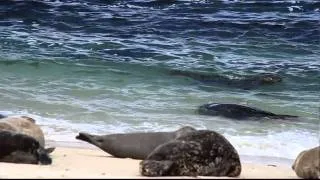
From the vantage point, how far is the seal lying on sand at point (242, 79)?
9.20 meters

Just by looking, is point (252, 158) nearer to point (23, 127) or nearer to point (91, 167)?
point (91, 167)

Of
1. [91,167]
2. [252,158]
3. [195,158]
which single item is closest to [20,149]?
[91,167]

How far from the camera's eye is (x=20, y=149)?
424 cm

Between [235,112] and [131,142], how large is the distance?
7.70 ft

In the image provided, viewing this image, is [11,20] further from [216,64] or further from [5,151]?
[5,151]

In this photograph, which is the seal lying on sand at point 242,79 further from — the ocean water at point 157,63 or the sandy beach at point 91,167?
the sandy beach at point 91,167

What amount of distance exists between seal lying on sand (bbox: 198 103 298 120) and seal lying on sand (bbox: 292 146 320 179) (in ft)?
9.05

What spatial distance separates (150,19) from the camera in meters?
15.2

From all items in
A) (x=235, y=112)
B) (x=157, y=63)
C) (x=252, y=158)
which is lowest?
(x=157, y=63)

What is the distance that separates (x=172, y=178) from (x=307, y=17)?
40.7 feet

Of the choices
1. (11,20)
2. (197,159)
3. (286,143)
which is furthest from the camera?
(11,20)

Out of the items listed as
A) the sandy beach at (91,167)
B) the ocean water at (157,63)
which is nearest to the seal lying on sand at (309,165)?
the sandy beach at (91,167)

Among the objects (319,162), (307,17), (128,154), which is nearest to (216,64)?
(307,17)

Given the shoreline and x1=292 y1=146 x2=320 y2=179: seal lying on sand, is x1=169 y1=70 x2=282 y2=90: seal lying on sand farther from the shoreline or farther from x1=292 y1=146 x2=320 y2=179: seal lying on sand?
x1=292 y1=146 x2=320 y2=179: seal lying on sand
